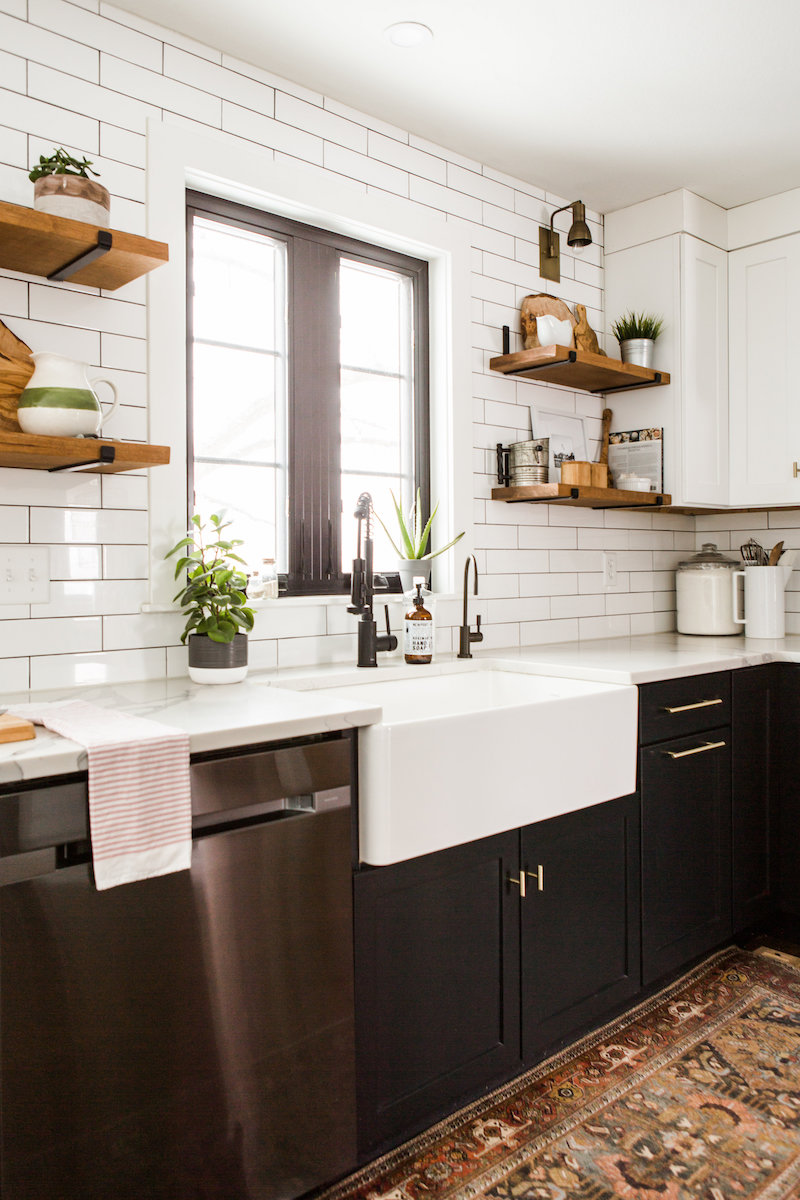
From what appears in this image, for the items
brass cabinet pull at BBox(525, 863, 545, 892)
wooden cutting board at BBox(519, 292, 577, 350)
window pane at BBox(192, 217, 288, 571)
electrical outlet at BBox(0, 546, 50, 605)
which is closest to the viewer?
electrical outlet at BBox(0, 546, 50, 605)

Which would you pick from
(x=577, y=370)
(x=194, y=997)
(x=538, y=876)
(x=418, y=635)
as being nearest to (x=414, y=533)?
(x=418, y=635)

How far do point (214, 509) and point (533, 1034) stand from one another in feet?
4.92

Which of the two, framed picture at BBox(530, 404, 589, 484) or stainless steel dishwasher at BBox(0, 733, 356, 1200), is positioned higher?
framed picture at BBox(530, 404, 589, 484)

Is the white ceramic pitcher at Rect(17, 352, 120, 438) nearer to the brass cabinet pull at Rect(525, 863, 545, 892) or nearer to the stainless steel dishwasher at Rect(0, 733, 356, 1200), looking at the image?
the stainless steel dishwasher at Rect(0, 733, 356, 1200)

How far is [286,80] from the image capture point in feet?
7.64

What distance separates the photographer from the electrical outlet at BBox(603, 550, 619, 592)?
327 centimetres

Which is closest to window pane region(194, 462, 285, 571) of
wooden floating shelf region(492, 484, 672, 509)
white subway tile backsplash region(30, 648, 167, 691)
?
white subway tile backsplash region(30, 648, 167, 691)

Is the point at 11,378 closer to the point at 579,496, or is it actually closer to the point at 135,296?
the point at 135,296

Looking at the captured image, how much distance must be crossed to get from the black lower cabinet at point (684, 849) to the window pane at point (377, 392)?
3.36 ft

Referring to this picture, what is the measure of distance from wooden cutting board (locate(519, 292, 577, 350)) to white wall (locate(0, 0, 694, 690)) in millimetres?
45

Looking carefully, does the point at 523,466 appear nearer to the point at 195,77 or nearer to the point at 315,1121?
the point at 195,77

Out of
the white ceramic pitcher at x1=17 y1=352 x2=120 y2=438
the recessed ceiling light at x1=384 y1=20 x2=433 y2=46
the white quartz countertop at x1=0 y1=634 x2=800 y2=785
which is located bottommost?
the white quartz countertop at x1=0 y1=634 x2=800 y2=785

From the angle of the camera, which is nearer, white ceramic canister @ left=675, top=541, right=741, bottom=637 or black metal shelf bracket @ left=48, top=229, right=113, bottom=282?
black metal shelf bracket @ left=48, top=229, right=113, bottom=282

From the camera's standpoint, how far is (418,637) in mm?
2404
